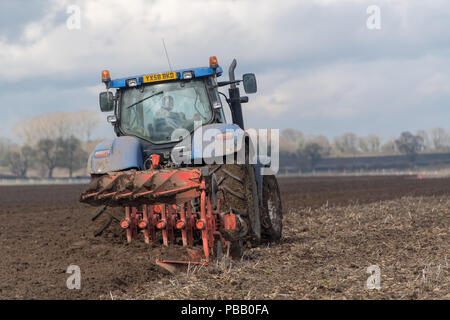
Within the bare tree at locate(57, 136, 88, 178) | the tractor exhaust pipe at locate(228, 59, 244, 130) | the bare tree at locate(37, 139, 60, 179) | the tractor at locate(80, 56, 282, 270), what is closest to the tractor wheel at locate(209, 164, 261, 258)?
the tractor at locate(80, 56, 282, 270)

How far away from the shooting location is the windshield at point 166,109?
7.12m

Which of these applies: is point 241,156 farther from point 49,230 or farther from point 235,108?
point 49,230

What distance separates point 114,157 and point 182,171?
3.60ft

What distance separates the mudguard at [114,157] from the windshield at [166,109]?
18.9 inches

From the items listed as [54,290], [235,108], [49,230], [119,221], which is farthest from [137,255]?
[49,230]

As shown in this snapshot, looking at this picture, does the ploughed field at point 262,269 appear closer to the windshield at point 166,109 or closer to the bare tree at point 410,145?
the windshield at point 166,109

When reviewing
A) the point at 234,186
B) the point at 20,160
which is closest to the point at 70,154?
the point at 20,160

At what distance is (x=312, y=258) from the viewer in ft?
21.2

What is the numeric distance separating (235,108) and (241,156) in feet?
5.92

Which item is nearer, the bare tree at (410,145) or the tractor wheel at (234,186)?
the tractor wheel at (234,186)

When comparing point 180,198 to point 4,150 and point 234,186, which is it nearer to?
point 234,186

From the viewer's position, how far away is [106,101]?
25.4 feet

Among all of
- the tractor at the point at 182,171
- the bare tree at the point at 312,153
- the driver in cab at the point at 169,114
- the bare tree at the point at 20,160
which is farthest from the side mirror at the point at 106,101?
the bare tree at the point at 312,153

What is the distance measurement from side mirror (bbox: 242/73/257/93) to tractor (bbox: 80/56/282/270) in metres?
0.01
